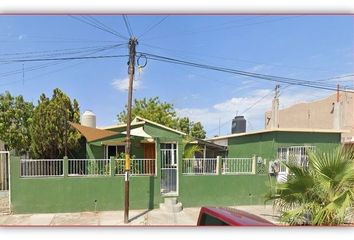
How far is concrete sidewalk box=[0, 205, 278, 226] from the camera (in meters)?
7.15

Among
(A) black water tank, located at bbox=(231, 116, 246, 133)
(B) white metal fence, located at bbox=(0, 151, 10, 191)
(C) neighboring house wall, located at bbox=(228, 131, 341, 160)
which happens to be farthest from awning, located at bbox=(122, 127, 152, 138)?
(C) neighboring house wall, located at bbox=(228, 131, 341, 160)

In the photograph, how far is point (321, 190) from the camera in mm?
3627

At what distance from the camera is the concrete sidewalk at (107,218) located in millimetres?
7152

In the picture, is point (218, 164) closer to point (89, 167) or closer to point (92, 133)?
point (89, 167)

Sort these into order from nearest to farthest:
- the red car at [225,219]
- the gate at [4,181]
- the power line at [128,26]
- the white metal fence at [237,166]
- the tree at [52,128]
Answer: the red car at [225,219]
the power line at [128,26]
the gate at [4,181]
the white metal fence at [237,166]
the tree at [52,128]

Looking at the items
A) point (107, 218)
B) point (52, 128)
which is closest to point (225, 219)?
point (107, 218)

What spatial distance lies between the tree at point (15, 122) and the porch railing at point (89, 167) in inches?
198

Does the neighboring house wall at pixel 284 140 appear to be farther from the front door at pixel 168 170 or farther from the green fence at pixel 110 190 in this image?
the front door at pixel 168 170

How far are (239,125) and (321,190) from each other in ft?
26.2

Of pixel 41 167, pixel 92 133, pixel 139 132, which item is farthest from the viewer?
pixel 139 132

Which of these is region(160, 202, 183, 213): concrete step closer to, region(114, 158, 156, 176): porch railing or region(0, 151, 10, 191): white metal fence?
region(114, 158, 156, 176): porch railing

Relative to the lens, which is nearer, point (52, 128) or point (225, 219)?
point (225, 219)

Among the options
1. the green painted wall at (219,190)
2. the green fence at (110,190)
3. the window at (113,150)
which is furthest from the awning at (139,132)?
the green painted wall at (219,190)

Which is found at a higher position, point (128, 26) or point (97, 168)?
point (128, 26)
